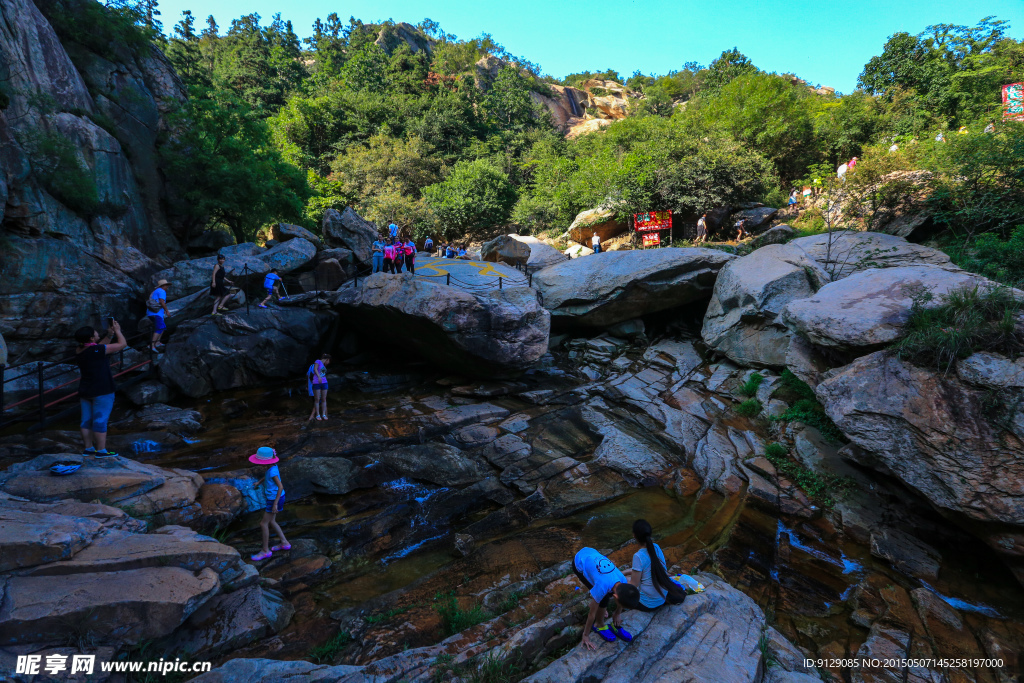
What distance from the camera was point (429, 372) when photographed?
1416 centimetres

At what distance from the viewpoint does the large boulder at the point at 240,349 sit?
11477mm

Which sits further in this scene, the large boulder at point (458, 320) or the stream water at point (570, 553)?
the large boulder at point (458, 320)

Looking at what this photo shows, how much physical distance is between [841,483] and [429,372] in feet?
35.0

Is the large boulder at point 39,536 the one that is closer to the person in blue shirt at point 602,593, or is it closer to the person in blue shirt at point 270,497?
the person in blue shirt at point 270,497

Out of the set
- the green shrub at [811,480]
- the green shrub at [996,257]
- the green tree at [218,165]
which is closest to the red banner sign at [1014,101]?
the green shrub at [996,257]

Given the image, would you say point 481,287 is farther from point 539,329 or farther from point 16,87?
point 16,87

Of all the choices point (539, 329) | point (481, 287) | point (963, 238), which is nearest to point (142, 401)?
point (481, 287)

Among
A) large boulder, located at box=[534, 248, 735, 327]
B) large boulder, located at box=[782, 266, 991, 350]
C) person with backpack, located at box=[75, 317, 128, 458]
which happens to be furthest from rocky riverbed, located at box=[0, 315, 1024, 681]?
large boulder, located at box=[534, 248, 735, 327]

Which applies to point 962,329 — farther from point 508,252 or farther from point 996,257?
point 508,252

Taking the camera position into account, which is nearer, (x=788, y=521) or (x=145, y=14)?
(x=788, y=521)

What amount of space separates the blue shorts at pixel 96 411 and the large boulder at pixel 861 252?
1640 centimetres

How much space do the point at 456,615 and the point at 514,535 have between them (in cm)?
234

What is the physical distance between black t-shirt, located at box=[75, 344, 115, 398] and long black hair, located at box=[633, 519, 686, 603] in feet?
23.9

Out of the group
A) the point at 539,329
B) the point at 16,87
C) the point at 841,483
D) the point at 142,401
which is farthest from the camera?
the point at 539,329
